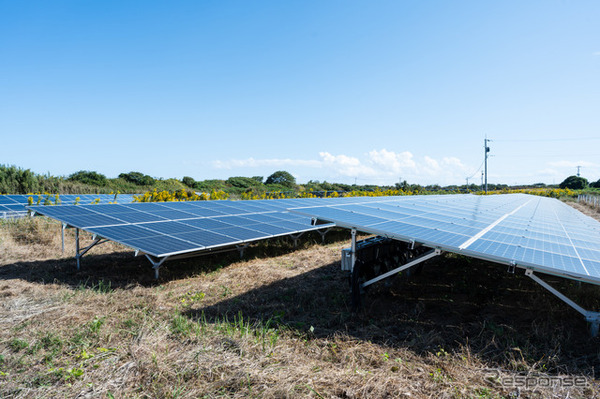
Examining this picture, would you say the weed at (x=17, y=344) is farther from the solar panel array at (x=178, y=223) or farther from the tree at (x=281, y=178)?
the tree at (x=281, y=178)

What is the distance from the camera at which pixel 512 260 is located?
4062mm

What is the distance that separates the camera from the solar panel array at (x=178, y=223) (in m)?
7.41

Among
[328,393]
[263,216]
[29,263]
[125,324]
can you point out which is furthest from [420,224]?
[29,263]

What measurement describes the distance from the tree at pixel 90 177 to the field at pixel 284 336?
37236 millimetres

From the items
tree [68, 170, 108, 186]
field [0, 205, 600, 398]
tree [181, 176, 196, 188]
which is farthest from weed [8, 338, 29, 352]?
tree [181, 176, 196, 188]

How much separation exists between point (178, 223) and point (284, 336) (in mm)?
5880

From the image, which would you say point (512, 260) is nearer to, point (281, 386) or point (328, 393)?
point (328, 393)

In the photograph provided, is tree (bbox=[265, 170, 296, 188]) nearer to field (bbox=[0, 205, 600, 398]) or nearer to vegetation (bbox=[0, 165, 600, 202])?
vegetation (bbox=[0, 165, 600, 202])

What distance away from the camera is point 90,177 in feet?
135

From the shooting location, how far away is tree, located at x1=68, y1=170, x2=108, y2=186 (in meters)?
40.1

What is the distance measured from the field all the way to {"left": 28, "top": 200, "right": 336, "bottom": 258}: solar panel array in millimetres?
895

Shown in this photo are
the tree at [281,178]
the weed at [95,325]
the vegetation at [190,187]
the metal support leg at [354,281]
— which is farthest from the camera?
the tree at [281,178]

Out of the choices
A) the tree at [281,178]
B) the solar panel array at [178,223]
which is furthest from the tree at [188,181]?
the solar panel array at [178,223]

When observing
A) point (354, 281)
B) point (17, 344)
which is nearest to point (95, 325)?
point (17, 344)
